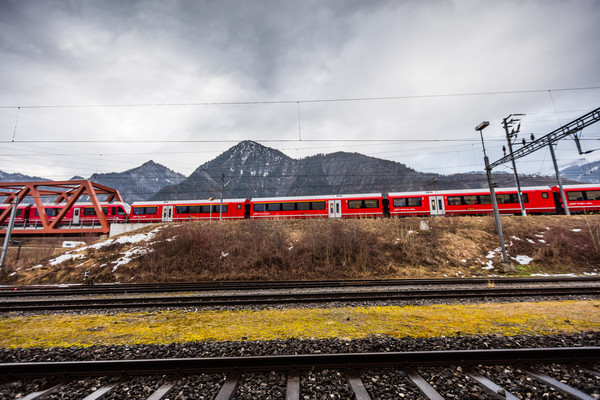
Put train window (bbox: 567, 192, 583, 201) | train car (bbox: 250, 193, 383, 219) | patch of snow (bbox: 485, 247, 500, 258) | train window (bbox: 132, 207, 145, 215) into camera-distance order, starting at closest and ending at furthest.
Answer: patch of snow (bbox: 485, 247, 500, 258), train window (bbox: 567, 192, 583, 201), train car (bbox: 250, 193, 383, 219), train window (bbox: 132, 207, 145, 215)

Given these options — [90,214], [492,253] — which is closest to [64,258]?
[90,214]

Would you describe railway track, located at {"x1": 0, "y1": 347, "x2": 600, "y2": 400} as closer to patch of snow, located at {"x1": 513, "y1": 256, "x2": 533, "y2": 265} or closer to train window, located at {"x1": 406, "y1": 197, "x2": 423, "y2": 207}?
patch of snow, located at {"x1": 513, "y1": 256, "x2": 533, "y2": 265}

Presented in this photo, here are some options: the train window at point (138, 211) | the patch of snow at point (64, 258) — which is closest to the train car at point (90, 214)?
the train window at point (138, 211)

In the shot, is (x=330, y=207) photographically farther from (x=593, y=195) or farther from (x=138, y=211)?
(x=593, y=195)

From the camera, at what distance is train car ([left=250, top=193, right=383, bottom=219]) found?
29703 mm

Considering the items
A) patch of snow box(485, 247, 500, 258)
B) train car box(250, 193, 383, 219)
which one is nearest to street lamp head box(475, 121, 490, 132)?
patch of snow box(485, 247, 500, 258)

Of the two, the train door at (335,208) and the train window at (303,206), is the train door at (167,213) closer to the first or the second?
the train window at (303,206)

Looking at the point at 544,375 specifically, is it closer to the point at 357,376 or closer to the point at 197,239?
the point at 357,376

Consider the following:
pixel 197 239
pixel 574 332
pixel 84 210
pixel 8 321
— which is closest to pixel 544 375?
pixel 574 332

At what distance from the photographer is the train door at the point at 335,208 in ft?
98.2

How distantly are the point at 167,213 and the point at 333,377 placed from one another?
35.6m

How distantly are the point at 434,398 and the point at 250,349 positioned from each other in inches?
132

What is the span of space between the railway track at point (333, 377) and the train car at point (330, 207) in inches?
1003

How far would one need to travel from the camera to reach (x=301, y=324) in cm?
657
